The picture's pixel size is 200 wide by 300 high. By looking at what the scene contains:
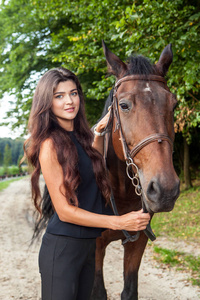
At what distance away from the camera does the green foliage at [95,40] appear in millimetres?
5402

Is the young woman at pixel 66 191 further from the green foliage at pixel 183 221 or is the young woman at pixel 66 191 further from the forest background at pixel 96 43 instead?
the green foliage at pixel 183 221

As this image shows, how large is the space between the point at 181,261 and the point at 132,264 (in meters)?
2.84

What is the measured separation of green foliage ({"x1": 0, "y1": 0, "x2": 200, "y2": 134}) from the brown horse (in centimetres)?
281

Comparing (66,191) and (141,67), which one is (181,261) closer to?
(141,67)

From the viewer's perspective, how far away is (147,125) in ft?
6.27

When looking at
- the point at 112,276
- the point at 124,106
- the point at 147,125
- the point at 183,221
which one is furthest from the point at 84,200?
the point at 183,221

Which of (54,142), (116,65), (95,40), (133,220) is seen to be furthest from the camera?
(95,40)

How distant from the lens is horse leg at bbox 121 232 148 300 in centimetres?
293

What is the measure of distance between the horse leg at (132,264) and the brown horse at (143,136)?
40 cm

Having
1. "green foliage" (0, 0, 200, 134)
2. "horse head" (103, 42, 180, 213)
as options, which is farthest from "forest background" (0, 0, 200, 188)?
"horse head" (103, 42, 180, 213)

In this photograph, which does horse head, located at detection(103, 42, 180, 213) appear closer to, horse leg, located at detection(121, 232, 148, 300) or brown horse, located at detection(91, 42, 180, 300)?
brown horse, located at detection(91, 42, 180, 300)

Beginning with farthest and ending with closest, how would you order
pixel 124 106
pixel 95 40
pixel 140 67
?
pixel 95 40
pixel 140 67
pixel 124 106

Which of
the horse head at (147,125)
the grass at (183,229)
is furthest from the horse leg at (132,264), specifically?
the grass at (183,229)

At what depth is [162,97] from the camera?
202 centimetres
